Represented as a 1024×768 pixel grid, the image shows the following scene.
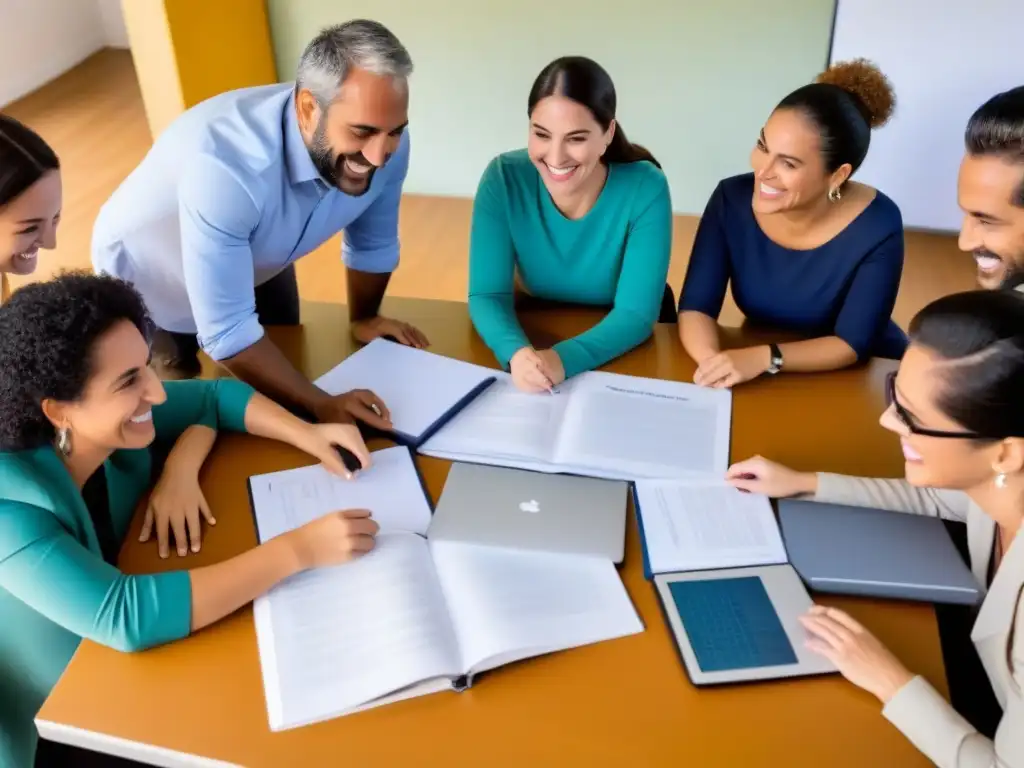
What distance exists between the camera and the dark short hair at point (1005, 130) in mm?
1318

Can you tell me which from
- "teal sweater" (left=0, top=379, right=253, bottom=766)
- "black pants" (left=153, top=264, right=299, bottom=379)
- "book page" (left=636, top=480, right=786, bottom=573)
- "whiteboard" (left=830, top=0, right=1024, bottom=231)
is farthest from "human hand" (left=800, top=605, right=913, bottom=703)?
"whiteboard" (left=830, top=0, right=1024, bottom=231)

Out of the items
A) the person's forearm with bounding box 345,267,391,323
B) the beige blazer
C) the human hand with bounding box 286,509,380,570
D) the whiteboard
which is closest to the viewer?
the beige blazer

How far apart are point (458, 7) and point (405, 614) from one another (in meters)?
2.91

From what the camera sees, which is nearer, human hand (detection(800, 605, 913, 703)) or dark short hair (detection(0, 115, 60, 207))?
human hand (detection(800, 605, 913, 703))

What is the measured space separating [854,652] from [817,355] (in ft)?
2.23

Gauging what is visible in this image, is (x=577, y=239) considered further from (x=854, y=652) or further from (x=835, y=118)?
(x=854, y=652)

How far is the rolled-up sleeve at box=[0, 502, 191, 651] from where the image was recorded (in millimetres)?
990

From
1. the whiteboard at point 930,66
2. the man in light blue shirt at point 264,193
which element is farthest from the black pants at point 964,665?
the whiteboard at point 930,66

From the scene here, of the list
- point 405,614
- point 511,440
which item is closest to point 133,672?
point 405,614

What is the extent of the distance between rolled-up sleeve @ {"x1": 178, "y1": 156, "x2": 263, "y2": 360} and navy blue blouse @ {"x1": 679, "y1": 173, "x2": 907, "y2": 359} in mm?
830

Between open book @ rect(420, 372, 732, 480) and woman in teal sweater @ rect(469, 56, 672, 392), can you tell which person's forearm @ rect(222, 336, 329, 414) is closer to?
open book @ rect(420, 372, 732, 480)

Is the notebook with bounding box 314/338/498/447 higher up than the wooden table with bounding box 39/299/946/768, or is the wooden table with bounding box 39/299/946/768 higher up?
the notebook with bounding box 314/338/498/447

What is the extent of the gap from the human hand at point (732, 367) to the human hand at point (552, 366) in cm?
24

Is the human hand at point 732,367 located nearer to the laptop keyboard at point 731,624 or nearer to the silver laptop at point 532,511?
the silver laptop at point 532,511
